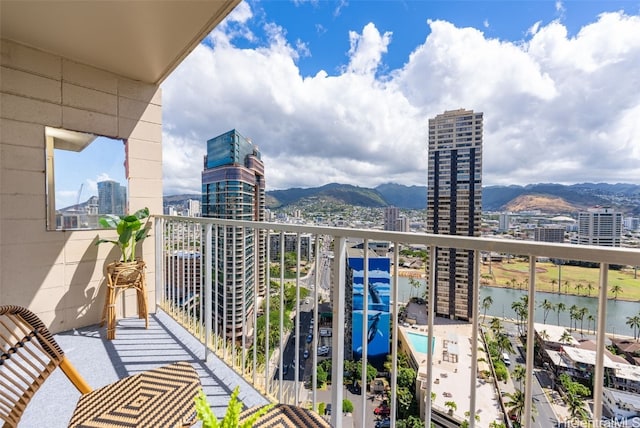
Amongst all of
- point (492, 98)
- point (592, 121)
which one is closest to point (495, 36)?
point (492, 98)

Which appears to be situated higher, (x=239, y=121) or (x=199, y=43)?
(x=239, y=121)

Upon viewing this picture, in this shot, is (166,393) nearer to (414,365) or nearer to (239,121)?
(414,365)

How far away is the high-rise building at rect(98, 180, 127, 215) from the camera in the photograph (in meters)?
3.33

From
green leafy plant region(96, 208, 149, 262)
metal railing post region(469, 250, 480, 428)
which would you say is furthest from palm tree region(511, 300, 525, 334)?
green leafy plant region(96, 208, 149, 262)

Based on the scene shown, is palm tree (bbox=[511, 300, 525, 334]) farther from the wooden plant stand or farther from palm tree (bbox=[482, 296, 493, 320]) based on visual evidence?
the wooden plant stand

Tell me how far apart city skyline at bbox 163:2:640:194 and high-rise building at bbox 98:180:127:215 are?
0.63m

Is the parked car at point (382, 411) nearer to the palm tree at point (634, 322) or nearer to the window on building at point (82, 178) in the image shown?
the palm tree at point (634, 322)

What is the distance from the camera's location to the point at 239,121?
70.2 feet

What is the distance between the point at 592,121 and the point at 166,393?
18998mm

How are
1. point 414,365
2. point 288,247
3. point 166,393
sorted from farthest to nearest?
point 288,247
point 414,365
point 166,393

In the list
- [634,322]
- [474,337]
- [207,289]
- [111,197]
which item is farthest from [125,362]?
[634,322]

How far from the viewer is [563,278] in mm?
987

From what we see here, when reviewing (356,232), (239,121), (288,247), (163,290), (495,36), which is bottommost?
(163,290)

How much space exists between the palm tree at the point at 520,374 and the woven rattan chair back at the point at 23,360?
70.9 inches
